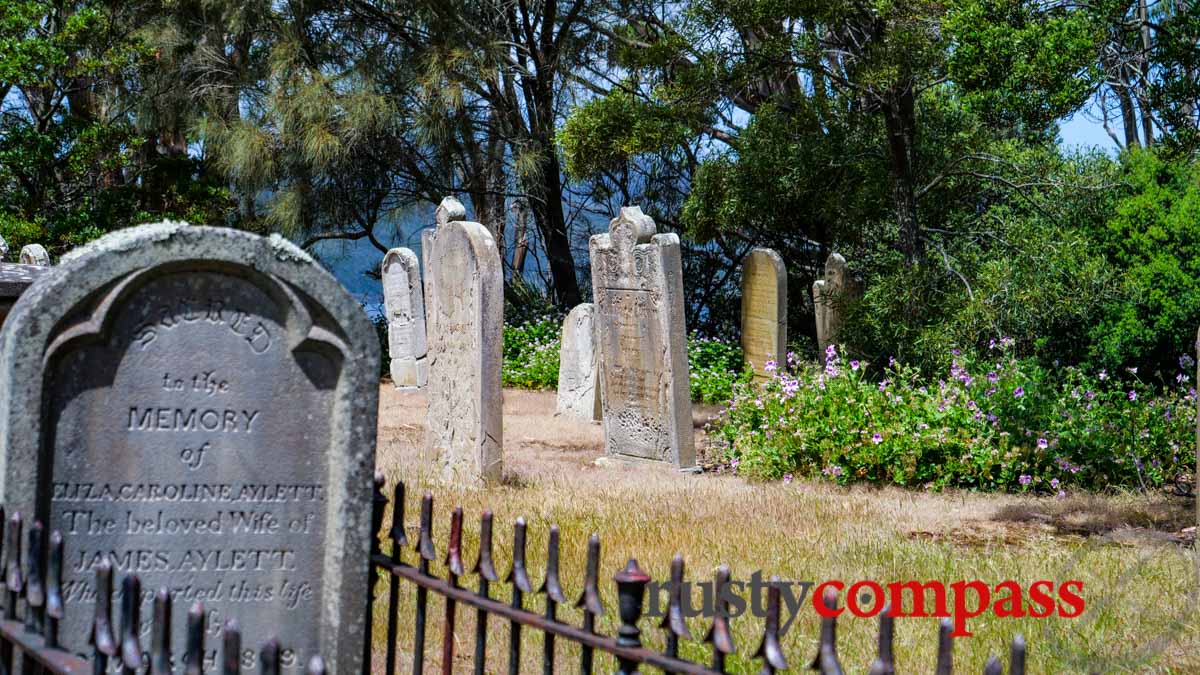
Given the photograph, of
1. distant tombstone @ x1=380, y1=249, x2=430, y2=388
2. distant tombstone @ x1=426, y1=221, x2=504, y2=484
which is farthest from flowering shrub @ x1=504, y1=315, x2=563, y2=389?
distant tombstone @ x1=426, y1=221, x2=504, y2=484

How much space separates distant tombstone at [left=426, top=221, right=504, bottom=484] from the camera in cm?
863

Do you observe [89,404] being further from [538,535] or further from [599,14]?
[599,14]

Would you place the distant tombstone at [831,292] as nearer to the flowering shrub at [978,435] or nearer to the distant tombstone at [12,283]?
the flowering shrub at [978,435]

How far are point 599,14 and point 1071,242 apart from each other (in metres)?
11.3

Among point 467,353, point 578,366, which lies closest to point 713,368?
point 578,366

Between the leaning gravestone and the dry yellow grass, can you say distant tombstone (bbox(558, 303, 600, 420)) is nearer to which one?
the dry yellow grass

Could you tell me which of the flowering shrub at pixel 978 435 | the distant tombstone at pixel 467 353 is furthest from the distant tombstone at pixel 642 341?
the distant tombstone at pixel 467 353

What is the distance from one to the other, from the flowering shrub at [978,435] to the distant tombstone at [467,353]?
90.0 inches

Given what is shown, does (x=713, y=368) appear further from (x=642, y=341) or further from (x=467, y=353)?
(x=467, y=353)

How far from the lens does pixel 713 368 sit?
16.4 metres

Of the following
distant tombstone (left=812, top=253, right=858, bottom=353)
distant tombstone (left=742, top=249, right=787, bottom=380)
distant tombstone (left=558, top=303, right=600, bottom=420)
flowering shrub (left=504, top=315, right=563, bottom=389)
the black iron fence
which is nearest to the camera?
the black iron fence

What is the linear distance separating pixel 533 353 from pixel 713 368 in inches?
118

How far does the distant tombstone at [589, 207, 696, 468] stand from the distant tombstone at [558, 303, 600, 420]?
10.4 ft

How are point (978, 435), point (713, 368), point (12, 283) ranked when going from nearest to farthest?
1. point (12, 283)
2. point (978, 435)
3. point (713, 368)
